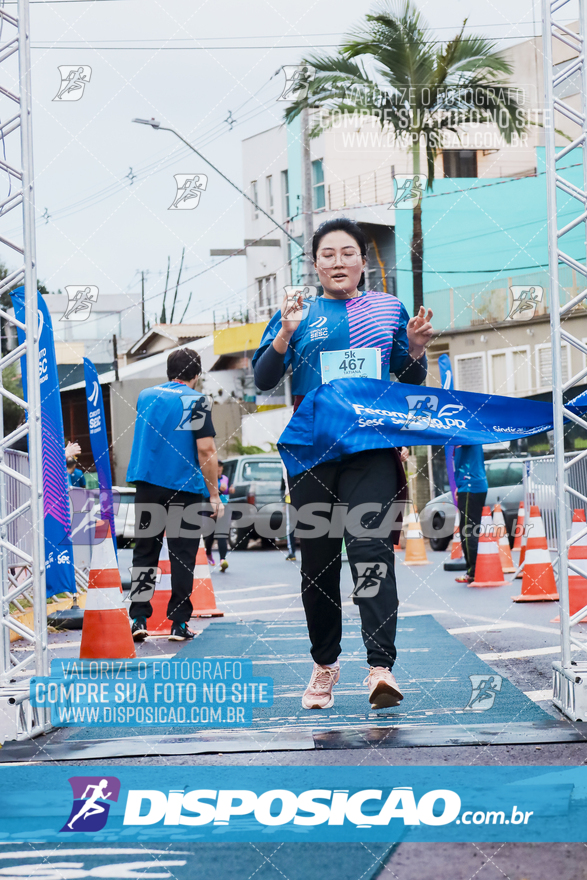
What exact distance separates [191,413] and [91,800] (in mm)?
4017

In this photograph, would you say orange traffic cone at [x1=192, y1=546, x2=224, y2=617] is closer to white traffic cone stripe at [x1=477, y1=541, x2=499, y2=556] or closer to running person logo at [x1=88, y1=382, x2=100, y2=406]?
running person logo at [x1=88, y1=382, x2=100, y2=406]

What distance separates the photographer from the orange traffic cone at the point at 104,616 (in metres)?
5.50

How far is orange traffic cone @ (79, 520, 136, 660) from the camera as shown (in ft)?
18.1

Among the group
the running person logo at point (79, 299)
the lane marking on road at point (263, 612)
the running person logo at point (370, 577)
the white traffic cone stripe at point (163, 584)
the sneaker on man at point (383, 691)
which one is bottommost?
the lane marking on road at point (263, 612)

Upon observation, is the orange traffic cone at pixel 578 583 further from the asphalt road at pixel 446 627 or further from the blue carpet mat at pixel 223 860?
the blue carpet mat at pixel 223 860

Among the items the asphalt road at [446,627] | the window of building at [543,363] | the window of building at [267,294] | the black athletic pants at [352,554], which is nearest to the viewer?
the asphalt road at [446,627]

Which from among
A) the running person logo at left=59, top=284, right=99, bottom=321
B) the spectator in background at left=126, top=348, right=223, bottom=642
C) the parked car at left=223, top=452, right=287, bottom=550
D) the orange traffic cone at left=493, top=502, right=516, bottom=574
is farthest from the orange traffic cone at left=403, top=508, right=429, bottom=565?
the running person logo at left=59, top=284, right=99, bottom=321

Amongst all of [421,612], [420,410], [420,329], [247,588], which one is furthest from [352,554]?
[247,588]

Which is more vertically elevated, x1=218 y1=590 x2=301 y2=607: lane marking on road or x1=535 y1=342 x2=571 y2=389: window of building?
x1=535 y1=342 x2=571 y2=389: window of building

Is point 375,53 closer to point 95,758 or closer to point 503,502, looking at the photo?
point 503,502

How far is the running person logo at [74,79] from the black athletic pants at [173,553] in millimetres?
2635

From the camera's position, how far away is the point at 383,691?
386 cm

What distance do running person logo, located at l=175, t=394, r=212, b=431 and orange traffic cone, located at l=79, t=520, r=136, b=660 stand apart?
1.40m

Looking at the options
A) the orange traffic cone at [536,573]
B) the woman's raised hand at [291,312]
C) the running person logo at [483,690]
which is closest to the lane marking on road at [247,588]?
the orange traffic cone at [536,573]
